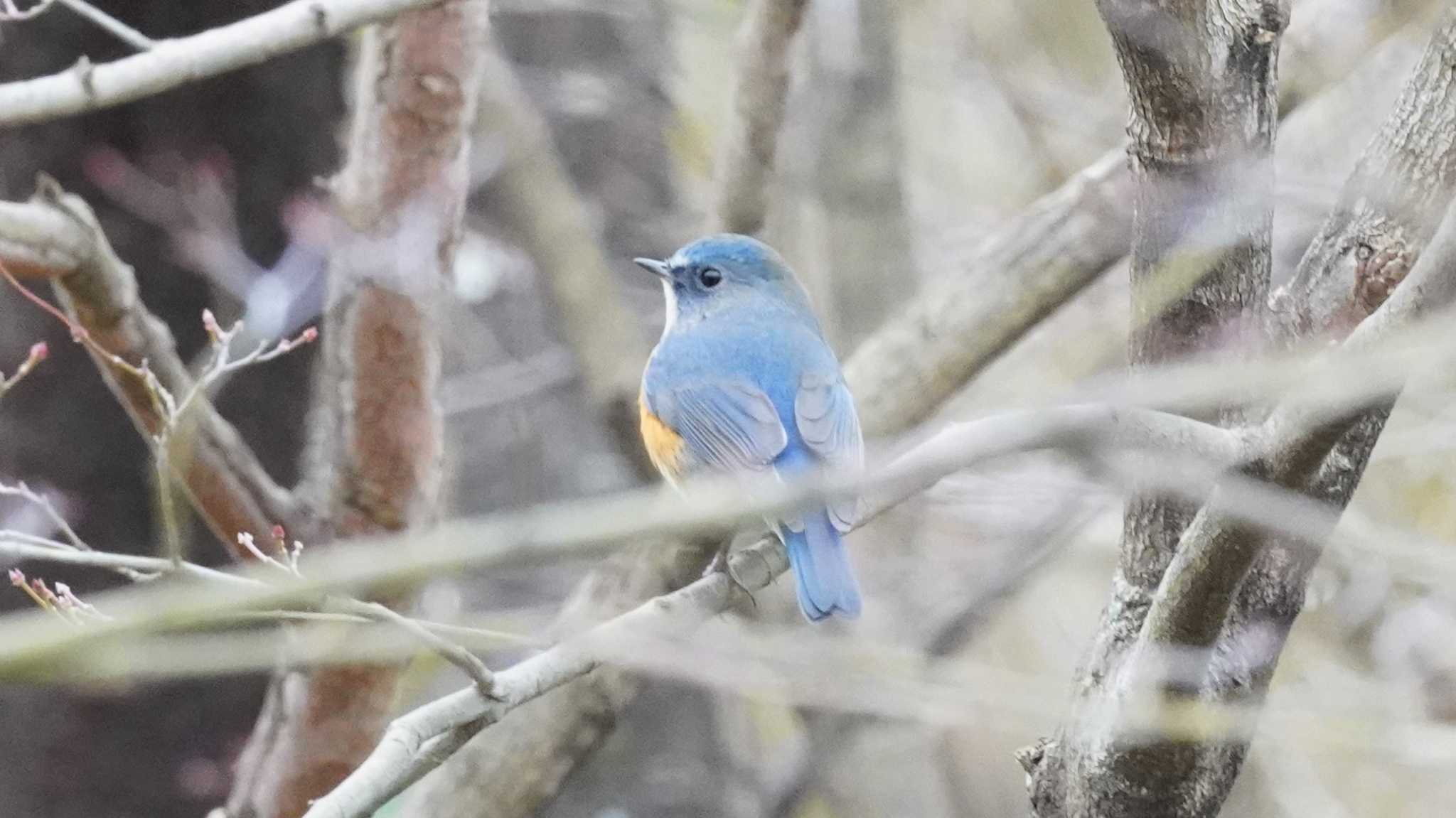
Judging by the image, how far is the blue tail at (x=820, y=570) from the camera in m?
3.30

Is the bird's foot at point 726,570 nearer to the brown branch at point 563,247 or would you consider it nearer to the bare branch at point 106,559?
the bare branch at point 106,559

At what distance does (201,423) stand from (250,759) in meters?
0.91

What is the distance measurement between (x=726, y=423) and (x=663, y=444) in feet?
0.70

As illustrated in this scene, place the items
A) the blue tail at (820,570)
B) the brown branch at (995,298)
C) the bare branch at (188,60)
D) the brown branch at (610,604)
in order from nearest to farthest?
1. the bare branch at (188,60)
2. the blue tail at (820,570)
3. the brown branch at (610,604)
4. the brown branch at (995,298)

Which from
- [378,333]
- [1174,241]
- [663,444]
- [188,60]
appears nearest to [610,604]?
[663,444]

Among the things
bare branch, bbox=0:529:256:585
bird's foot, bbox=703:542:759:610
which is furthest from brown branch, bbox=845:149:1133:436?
bare branch, bbox=0:529:256:585

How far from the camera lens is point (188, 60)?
10.1 feet

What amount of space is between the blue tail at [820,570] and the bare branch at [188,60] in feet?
4.25

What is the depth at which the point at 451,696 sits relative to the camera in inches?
89.3

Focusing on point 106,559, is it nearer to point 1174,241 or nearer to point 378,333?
point 1174,241

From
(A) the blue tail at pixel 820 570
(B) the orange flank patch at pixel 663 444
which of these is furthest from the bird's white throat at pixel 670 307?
(A) the blue tail at pixel 820 570

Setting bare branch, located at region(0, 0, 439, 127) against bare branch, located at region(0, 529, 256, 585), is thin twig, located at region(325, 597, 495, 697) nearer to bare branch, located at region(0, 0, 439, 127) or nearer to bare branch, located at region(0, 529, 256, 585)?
bare branch, located at region(0, 529, 256, 585)

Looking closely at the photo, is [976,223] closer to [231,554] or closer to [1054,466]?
[1054,466]

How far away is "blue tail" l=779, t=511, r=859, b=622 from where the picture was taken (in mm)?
3303
